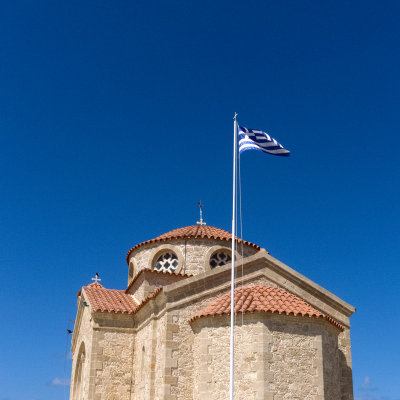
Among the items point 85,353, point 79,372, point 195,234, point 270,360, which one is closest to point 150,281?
point 195,234

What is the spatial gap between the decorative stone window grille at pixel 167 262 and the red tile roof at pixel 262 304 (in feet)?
14.4

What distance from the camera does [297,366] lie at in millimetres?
14297

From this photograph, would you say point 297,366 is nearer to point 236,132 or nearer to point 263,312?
point 263,312

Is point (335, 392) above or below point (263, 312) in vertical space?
below

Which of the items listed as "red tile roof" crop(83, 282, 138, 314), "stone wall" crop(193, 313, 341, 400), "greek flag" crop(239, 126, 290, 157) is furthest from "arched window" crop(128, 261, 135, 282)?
"greek flag" crop(239, 126, 290, 157)

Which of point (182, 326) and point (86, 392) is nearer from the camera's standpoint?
point (182, 326)

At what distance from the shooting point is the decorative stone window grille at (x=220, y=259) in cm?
2072

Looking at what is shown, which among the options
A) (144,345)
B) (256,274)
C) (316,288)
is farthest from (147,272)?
(316,288)

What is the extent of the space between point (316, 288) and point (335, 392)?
3541 mm

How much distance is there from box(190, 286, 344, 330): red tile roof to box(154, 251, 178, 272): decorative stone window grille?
4386mm

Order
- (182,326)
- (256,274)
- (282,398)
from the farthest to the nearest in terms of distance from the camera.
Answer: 1. (256,274)
2. (182,326)
3. (282,398)

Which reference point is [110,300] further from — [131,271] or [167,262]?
[131,271]

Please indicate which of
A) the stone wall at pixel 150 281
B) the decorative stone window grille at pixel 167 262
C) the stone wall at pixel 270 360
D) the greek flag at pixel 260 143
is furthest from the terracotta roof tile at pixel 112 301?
the greek flag at pixel 260 143

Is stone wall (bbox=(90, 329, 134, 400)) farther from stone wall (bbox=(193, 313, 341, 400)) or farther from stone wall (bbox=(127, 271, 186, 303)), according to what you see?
stone wall (bbox=(193, 313, 341, 400))
